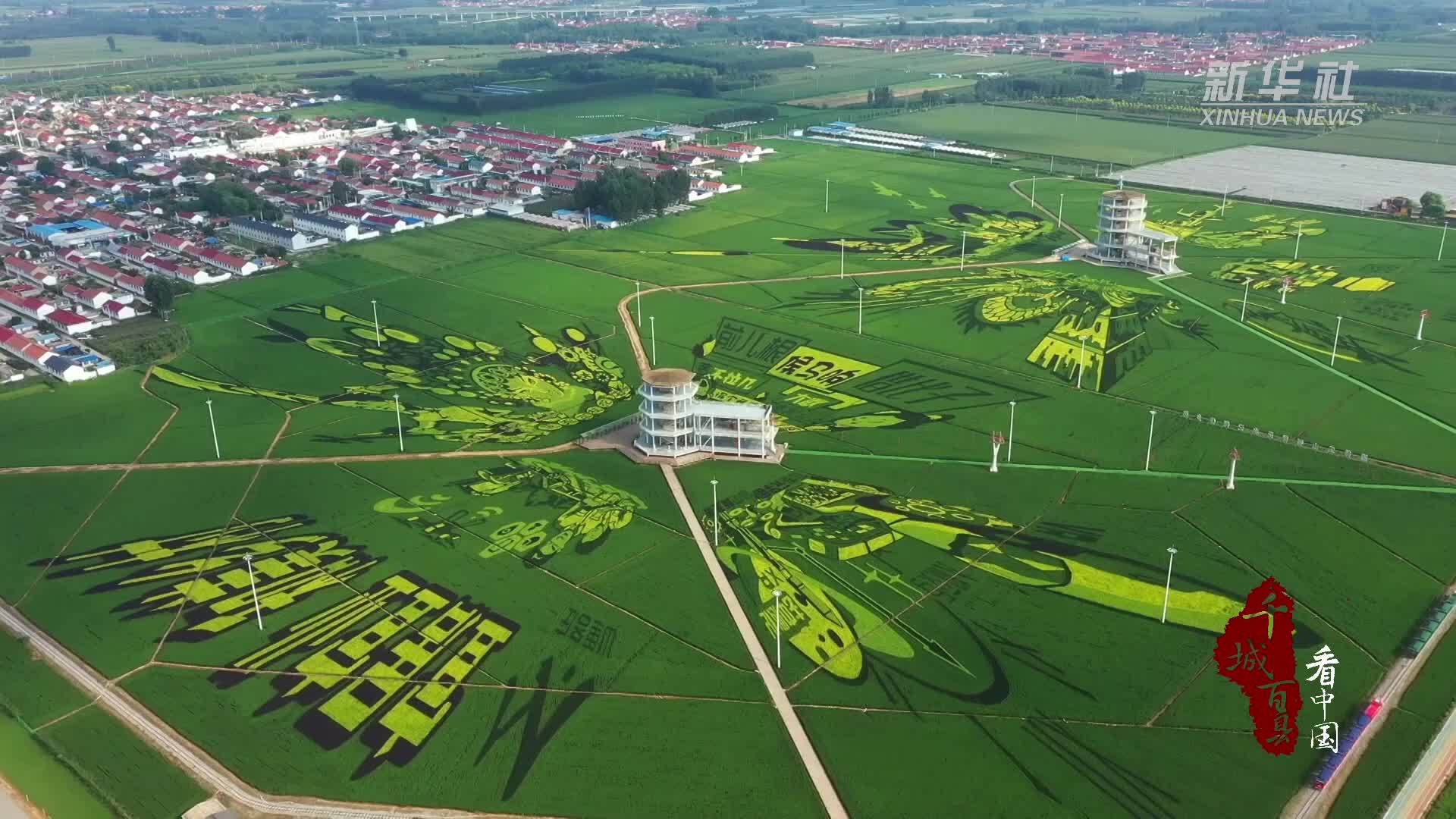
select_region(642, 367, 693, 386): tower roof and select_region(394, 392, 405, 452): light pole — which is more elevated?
select_region(642, 367, 693, 386): tower roof

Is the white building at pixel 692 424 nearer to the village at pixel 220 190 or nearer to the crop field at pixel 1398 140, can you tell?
the village at pixel 220 190

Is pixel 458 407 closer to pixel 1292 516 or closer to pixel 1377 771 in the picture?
pixel 1292 516

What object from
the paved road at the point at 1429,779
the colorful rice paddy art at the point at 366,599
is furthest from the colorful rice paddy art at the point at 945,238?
the paved road at the point at 1429,779

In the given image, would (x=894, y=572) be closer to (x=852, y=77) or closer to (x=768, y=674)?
(x=768, y=674)

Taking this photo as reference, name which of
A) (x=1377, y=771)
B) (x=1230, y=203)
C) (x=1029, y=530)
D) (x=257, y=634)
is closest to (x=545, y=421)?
(x=257, y=634)

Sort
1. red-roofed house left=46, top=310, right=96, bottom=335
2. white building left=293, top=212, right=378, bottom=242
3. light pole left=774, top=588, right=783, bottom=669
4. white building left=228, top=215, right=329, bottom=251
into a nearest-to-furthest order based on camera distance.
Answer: light pole left=774, top=588, right=783, bottom=669, red-roofed house left=46, top=310, right=96, bottom=335, white building left=228, top=215, right=329, bottom=251, white building left=293, top=212, right=378, bottom=242

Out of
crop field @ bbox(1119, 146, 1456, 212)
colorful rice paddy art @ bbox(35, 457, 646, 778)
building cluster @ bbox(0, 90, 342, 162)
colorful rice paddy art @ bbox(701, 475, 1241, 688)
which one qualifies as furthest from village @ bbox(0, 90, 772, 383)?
crop field @ bbox(1119, 146, 1456, 212)

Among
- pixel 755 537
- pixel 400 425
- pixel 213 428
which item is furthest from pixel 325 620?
pixel 213 428

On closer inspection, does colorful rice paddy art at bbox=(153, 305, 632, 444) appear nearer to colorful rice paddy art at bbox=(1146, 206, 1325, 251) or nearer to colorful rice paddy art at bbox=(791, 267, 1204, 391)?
colorful rice paddy art at bbox=(791, 267, 1204, 391)
